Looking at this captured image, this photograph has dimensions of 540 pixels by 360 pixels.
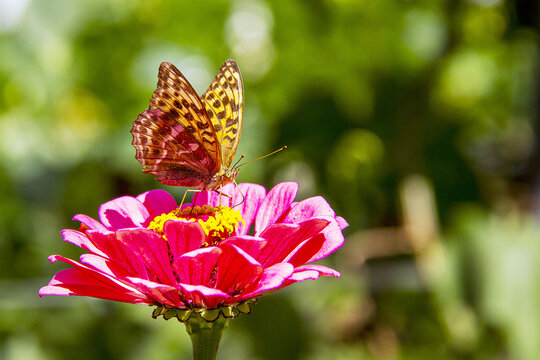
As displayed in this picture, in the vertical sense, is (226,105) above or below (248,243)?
above

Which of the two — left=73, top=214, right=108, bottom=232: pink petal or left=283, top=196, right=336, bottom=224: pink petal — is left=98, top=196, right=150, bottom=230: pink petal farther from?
left=283, top=196, right=336, bottom=224: pink petal

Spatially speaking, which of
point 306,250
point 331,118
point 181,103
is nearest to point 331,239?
point 306,250

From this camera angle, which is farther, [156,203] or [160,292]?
[156,203]

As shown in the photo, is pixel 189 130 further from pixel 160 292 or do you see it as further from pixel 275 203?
pixel 160 292

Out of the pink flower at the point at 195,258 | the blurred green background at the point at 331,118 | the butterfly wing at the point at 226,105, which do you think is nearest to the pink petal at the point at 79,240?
the pink flower at the point at 195,258

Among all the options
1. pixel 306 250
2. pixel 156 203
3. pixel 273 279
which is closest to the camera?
pixel 273 279
